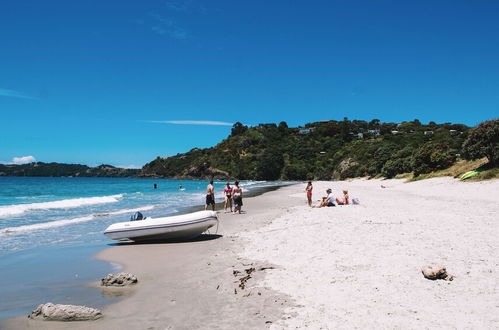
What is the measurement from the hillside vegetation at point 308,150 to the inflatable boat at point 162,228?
129 ft

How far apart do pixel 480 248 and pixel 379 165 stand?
48.7 meters

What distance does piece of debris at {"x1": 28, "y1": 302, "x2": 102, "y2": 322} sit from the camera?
190 inches

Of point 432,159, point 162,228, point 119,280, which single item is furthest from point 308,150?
point 119,280

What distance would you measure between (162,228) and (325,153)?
94663mm

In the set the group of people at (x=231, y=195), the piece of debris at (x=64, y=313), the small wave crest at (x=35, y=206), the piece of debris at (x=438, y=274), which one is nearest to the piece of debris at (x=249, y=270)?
the piece of debris at (x=64, y=313)

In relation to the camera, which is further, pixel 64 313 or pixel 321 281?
pixel 321 281

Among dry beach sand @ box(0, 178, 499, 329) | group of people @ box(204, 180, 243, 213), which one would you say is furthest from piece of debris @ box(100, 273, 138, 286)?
group of people @ box(204, 180, 243, 213)

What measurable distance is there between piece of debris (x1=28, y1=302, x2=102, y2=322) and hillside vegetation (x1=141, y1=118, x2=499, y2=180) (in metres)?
44.9

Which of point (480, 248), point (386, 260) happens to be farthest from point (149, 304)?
point (480, 248)

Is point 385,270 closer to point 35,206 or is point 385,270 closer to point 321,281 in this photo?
point 321,281

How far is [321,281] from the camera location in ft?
18.8

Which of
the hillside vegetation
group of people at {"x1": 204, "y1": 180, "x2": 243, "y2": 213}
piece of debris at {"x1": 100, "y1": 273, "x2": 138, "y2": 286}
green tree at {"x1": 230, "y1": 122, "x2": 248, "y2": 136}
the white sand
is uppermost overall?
green tree at {"x1": 230, "y1": 122, "x2": 248, "y2": 136}

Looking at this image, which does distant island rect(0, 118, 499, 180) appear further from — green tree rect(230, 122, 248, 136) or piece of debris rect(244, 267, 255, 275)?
piece of debris rect(244, 267, 255, 275)

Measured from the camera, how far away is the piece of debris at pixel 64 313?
4.82 meters
